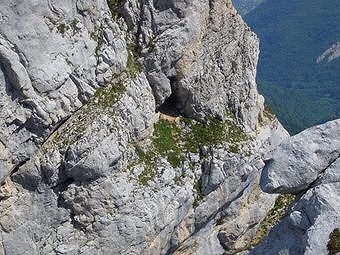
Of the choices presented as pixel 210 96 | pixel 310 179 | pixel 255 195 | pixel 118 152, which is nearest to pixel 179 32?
pixel 210 96

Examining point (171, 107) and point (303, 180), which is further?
point (171, 107)

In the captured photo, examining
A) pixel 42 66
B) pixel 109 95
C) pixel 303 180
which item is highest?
pixel 42 66

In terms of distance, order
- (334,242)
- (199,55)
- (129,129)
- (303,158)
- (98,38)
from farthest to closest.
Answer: (199,55)
(129,129)
(98,38)
(303,158)
(334,242)

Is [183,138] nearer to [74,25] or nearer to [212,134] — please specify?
[212,134]

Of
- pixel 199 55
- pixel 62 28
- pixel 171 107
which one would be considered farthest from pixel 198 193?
pixel 62 28

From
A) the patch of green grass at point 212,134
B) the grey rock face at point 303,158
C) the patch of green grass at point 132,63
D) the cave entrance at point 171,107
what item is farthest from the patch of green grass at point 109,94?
the grey rock face at point 303,158

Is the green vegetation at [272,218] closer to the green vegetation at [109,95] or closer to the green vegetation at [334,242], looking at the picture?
the green vegetation at [109,95]

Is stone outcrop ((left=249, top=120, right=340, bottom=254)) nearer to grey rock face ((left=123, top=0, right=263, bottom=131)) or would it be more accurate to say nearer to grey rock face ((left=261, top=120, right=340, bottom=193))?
grey rock face ((left=261, top=120, right=340, bottom=193))

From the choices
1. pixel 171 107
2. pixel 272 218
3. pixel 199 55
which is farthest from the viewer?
pixel 272 218
